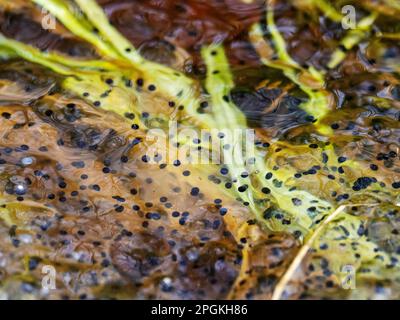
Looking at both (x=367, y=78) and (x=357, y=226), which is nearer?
(x=357, y=226)

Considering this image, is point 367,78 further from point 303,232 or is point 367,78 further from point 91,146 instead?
point 91,146

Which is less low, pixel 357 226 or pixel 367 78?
pixel 367 78

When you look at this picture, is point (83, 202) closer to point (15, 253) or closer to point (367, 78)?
point (15, 253)

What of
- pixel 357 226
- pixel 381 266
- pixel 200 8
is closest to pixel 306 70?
pixel 200 8
